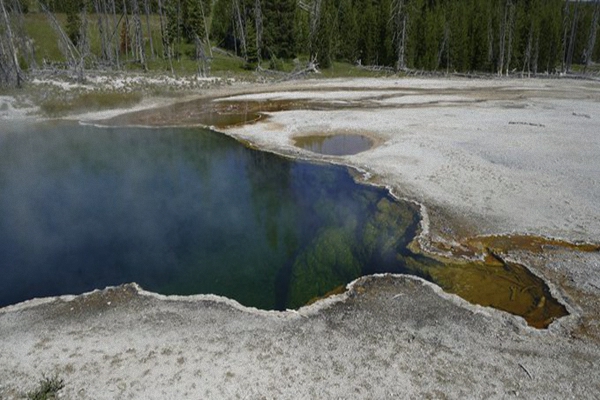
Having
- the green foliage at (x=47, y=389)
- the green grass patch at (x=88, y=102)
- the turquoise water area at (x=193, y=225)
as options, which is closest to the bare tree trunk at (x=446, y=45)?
the green grass patch at (x=88, y=102)

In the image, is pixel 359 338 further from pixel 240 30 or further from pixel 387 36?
pixel 387 36

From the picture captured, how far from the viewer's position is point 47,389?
242 inches

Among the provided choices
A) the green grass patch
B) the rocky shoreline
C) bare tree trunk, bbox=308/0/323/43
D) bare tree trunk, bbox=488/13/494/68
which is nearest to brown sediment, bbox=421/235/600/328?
the rocky shoreline

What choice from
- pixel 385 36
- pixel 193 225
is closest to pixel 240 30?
pixel 385 36

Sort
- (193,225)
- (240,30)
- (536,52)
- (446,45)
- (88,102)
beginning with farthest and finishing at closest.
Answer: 1. (446,45)
2. (536,52)
3. (240,30)
4. (88,102)
5. (193,225)

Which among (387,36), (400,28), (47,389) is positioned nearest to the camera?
(47,389)

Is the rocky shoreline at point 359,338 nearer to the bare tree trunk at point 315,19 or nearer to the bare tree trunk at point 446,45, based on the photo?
the bare tree trunk at point 315,19

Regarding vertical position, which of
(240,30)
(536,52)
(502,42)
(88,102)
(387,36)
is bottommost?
(88,102)

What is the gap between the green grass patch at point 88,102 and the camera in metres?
30.1

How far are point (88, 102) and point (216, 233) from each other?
25.8 m

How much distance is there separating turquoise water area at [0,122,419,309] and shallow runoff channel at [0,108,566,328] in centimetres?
5

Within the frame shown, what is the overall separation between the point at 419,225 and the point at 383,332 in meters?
4.83

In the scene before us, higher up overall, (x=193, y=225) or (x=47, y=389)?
(x=47, y=389)

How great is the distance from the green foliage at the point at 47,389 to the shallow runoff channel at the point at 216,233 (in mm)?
3198
